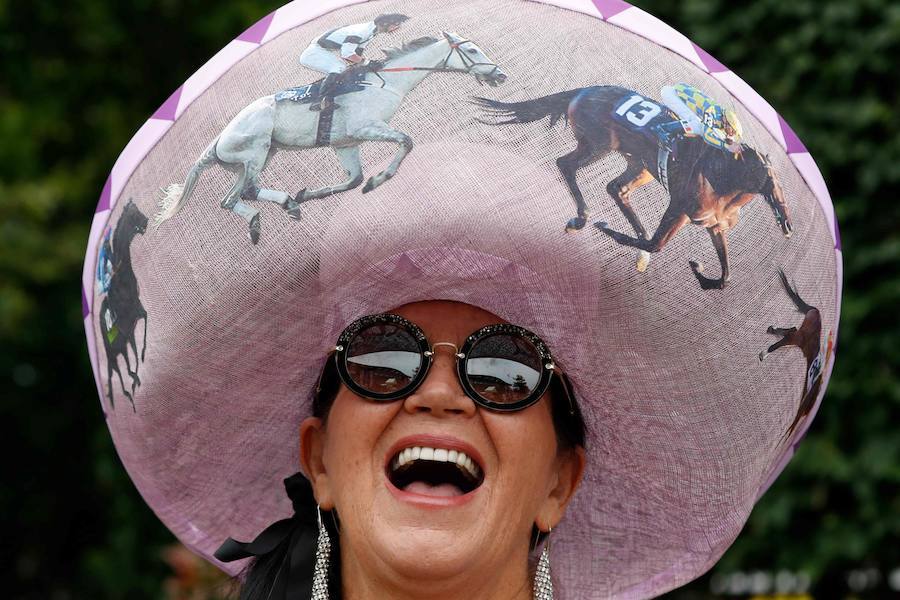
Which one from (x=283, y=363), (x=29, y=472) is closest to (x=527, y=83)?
(x=283, y=363)

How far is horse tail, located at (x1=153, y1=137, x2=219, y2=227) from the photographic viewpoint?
2.44 m

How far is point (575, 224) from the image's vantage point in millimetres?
2270

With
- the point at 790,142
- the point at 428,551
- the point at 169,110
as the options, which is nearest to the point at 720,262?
the point at 790,142

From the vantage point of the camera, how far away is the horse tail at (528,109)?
2.30 meters

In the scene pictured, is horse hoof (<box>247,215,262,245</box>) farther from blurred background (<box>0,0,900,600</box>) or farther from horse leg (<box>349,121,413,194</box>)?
blurred background (<box>0,0,900,600</box>)

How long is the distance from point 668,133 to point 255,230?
2.32 ft

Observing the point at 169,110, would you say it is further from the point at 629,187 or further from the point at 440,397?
the point at 629,187

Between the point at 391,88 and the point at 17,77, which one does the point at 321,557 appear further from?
the point at 17,77

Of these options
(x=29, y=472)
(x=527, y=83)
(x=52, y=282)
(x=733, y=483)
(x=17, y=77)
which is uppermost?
(x=527, y=83)

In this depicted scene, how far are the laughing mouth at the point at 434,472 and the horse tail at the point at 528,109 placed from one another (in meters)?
0.60

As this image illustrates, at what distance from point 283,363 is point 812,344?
98cm

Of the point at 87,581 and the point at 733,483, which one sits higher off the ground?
the point at 733,483

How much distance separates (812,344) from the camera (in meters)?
2.59

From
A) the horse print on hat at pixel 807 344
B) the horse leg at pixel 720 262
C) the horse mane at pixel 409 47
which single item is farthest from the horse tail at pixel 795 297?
the horse mane at pixel 409 47
